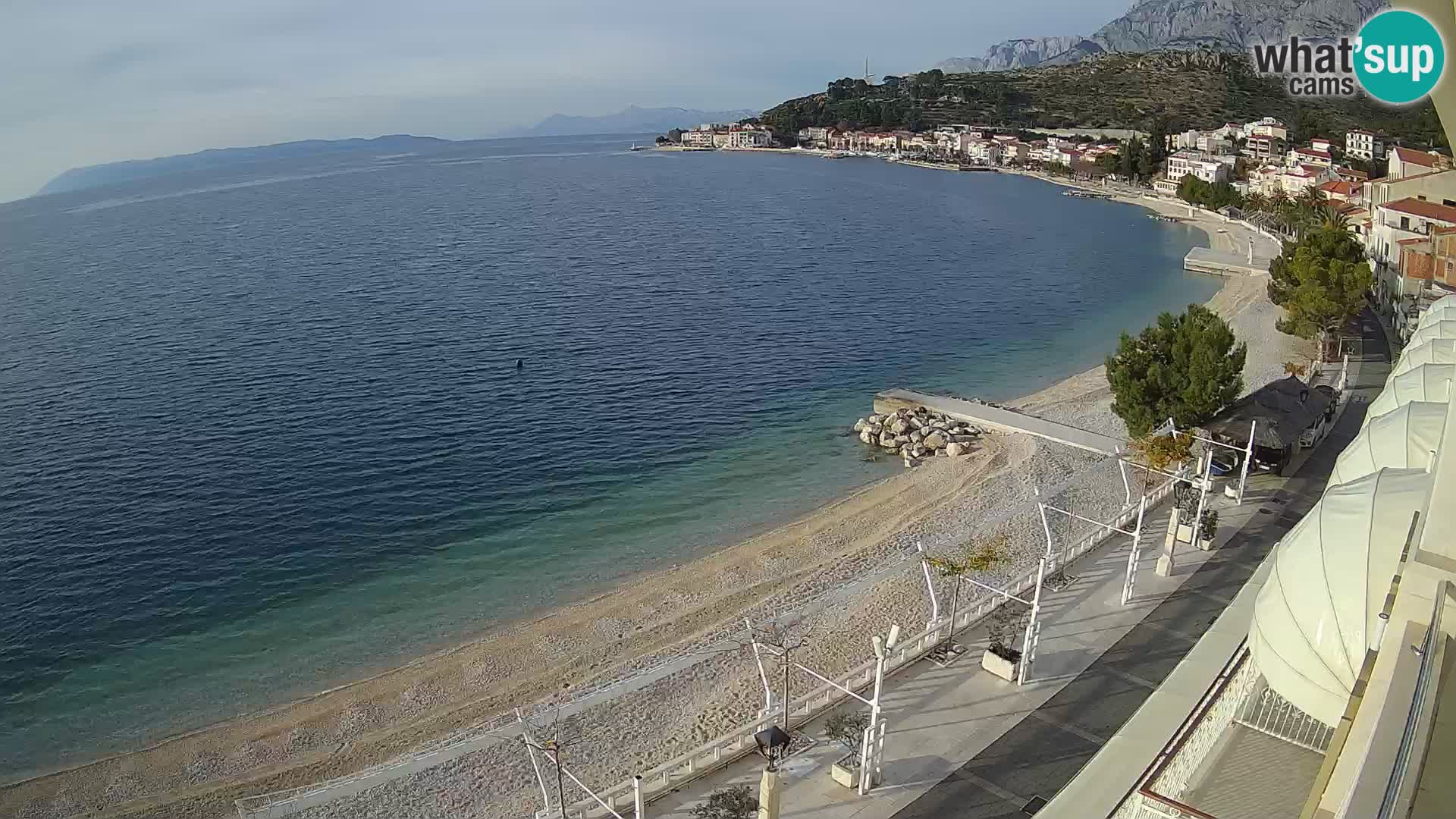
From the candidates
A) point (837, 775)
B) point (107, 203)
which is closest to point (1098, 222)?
point (837, 775)

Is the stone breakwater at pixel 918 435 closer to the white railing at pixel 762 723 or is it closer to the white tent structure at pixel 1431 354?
the white railing at pixel 762 723

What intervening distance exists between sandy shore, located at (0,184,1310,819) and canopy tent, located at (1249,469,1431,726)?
8.34m

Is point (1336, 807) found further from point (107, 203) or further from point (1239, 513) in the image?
point (107, 203)

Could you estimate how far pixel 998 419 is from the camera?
3625cm

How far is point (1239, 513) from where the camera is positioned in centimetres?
2438

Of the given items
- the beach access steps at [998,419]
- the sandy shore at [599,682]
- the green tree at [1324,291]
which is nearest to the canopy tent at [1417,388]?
the sandy shore at [599,682]

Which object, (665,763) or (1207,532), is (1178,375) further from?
(665,763)

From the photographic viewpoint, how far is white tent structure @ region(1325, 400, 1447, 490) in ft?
45.8

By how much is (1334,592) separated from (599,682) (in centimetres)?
1486

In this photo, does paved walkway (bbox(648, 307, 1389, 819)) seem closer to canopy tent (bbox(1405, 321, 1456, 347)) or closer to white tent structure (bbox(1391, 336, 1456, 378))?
white tent structure (bbox(1391, 336, 1456, 378))

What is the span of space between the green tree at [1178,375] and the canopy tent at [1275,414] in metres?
0.50

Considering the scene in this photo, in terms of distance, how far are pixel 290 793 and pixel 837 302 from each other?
166 feet

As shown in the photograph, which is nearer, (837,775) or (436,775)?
(837,775)

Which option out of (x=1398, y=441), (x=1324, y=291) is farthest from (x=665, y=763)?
(x=1324, y=291)
